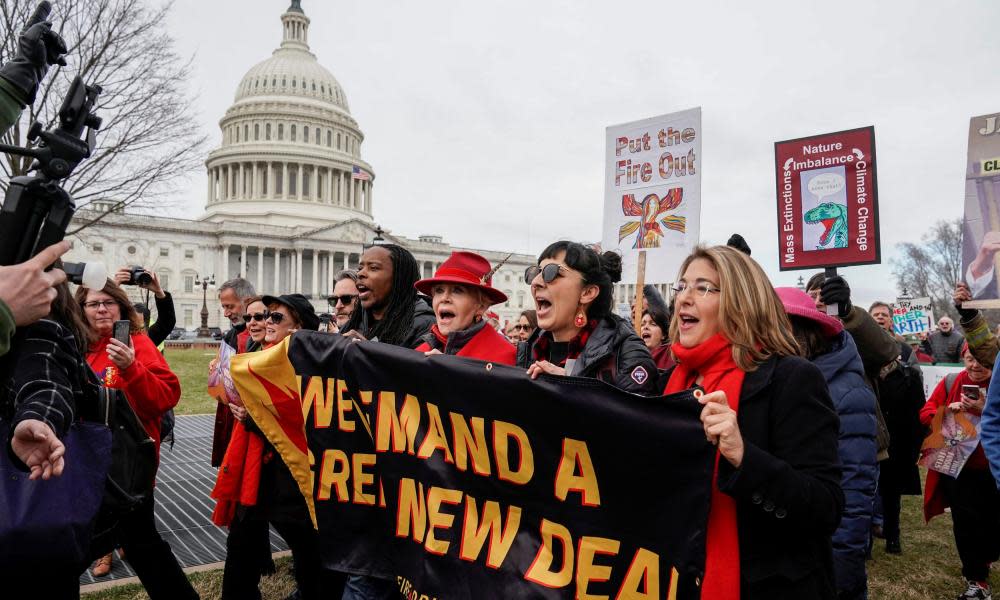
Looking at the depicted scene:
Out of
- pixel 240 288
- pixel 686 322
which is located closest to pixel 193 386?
pixel 240 288

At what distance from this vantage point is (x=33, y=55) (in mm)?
2414

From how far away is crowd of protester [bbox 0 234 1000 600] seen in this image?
223 centimetres

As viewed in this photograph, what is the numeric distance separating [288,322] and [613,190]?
2943 mm

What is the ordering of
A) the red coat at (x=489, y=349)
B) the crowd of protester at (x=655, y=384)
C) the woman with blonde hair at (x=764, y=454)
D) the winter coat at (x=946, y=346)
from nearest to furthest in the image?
the woman with blonde hair at (x=764, y=454)
the crowd of protester at (x=655, y=384)
the red coat at (x=489, y=349)
the winter coat at (x=946, y=346)

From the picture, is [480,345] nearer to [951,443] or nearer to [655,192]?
[655,192]

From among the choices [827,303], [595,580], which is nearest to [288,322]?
[595,580]

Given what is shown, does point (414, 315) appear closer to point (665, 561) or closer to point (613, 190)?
point (613, 190)

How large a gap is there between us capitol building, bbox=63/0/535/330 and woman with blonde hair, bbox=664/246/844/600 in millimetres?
79990

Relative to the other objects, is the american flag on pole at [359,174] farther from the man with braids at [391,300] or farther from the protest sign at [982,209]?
the protest sign at [982,209]

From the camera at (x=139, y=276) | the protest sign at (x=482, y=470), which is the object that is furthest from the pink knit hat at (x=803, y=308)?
the camera at (x=139, y=276)

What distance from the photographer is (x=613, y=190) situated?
580 cm

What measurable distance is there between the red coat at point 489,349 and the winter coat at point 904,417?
4676 millimetres

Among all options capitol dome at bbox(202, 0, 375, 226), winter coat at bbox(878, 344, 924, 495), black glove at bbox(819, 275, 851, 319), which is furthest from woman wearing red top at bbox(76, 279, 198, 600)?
capitol dome at bbox(202, 0, 375, 226)

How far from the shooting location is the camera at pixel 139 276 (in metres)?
4.95
